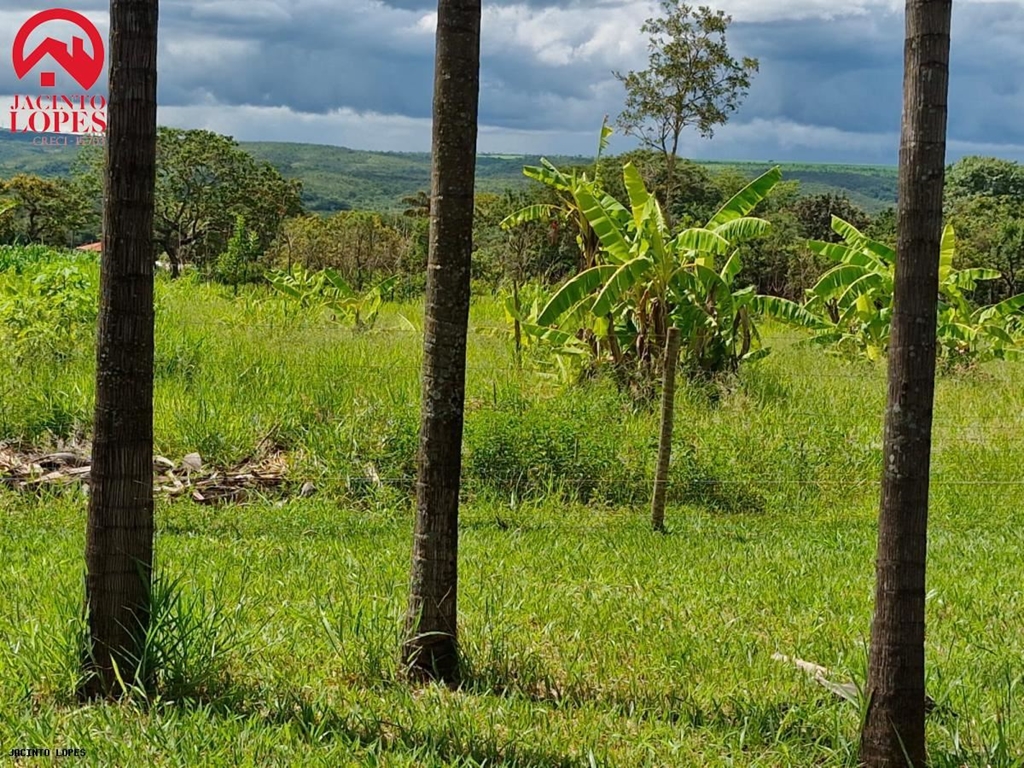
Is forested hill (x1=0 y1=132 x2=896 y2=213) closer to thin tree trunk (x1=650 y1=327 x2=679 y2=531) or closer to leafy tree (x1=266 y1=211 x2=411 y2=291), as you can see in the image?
leafy tree (x1=266 y1=211 x2=411 y2=291)

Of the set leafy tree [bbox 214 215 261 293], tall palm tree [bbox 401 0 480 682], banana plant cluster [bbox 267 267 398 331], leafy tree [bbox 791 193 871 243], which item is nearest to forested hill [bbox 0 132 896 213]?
leafy tree [bbox 791 193 871 243]

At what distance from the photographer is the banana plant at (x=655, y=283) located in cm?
792

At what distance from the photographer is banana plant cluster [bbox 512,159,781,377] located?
26.1 feet

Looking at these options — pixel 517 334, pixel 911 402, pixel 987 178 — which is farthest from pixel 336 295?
pixel 987 178

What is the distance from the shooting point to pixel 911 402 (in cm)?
302

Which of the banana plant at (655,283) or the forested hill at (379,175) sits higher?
the forested hill at (379,175)

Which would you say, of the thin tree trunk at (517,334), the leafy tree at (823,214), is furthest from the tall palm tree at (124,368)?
the leafy tree at (823,214)

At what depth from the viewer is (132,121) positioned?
3.50 metres

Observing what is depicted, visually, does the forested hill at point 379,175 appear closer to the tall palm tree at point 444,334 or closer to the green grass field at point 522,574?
the green grass field at point 522,574

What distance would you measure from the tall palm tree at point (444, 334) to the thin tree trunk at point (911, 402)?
4.64ft

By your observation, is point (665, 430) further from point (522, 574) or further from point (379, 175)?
point (379, 175)

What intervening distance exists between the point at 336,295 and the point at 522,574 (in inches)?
475

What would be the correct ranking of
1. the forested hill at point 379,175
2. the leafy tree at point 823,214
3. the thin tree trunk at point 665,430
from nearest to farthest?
the thin tree trunk at point 665,430 < the leafy tree at point 823,214 < the forested hill at point 379,175

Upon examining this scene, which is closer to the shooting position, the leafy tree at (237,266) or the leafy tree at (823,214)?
the leafy tree at (237,266)
